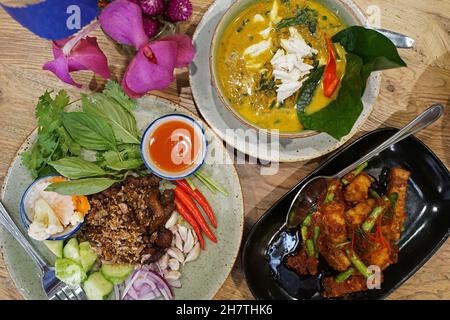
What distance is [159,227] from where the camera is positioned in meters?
2.02

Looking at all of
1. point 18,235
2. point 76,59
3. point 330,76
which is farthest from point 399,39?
point 18,235

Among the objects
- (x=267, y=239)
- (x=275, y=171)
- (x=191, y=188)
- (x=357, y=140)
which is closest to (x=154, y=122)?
(x=191, y=188)

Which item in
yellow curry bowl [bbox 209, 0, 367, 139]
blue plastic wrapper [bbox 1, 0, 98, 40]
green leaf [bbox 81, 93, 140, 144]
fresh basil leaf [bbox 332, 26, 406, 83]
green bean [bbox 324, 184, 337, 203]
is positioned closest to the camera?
blue plastic wrapper [bbox 1, 0, 98, 40]

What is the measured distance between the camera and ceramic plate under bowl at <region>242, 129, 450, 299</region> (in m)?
2.03

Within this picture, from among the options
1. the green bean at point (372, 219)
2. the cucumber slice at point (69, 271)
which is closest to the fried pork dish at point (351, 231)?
the green bean at point (372, 219)

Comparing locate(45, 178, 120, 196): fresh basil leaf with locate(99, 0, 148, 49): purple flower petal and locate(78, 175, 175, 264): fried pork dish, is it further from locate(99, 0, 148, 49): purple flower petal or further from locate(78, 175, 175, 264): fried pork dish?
locate(99, 0, 148, 49): purple flower petal

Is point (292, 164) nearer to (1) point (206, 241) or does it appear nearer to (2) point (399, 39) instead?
(1) point (206, 241)

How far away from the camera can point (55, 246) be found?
199 centimetres

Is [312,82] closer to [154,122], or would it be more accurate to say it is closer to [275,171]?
[275,171]

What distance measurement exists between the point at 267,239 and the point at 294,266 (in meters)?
0.16

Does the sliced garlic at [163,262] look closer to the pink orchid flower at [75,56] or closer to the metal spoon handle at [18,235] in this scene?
the metal spoon handle at [18,235]

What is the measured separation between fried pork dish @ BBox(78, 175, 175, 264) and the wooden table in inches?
14.0

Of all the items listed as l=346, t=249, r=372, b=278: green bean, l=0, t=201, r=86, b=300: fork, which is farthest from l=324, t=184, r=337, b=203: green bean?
l=0, t=201, r=86, b=300: fork

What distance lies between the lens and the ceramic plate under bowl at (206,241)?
200 cm
